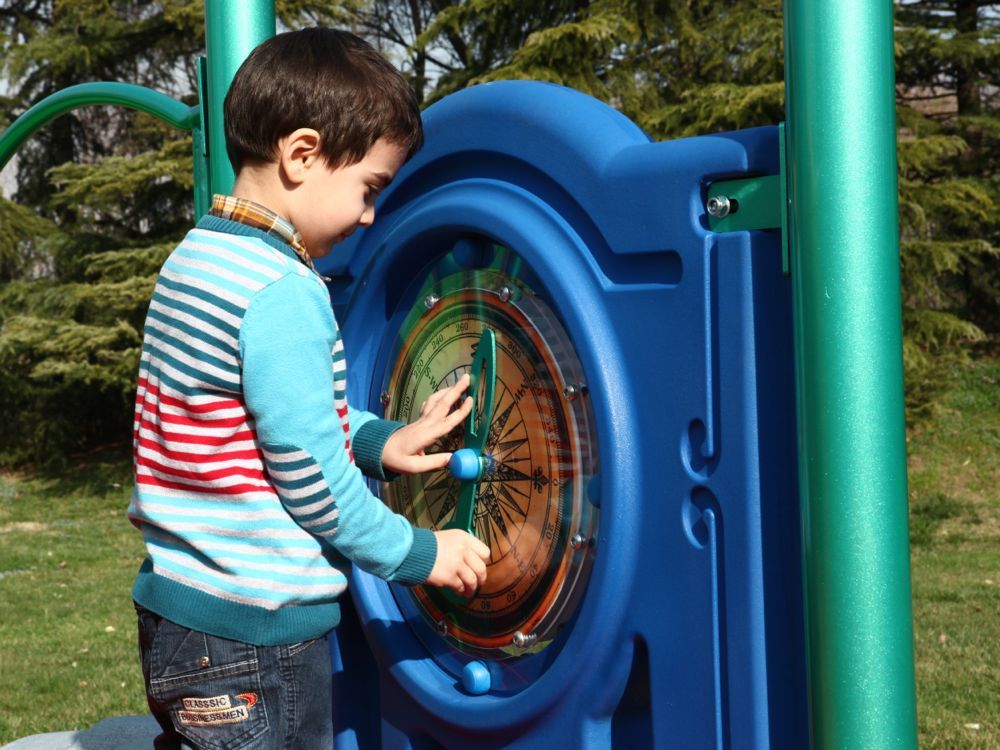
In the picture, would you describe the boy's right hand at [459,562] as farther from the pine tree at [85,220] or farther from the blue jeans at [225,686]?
the pine tree at [85,220]

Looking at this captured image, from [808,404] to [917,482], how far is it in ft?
27.6

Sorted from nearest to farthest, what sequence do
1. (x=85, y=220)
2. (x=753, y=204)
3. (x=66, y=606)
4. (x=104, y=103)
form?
1. (x=753, y=204)
2. (x=104, y=103)
3. (x=66, y=606)
4. (x=85, y=220)

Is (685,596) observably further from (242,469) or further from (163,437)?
(163,437)

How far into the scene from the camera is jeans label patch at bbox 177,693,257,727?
1.49 m

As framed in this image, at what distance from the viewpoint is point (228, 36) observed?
2.18 meters

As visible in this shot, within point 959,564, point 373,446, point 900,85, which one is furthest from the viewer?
point 900,85

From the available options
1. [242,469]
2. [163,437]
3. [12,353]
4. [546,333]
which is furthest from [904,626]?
[12,353]

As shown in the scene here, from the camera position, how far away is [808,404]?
3.94 feet

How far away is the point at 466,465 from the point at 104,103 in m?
1.73

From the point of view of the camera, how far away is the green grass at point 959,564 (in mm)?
4176

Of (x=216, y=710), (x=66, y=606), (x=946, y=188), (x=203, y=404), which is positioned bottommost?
(x=66, y=606)

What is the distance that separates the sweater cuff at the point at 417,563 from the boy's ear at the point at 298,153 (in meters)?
0.48

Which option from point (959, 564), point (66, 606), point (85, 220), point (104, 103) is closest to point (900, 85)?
point (959, 564)

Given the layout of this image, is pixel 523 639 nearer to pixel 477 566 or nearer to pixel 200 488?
pixel 477 566
